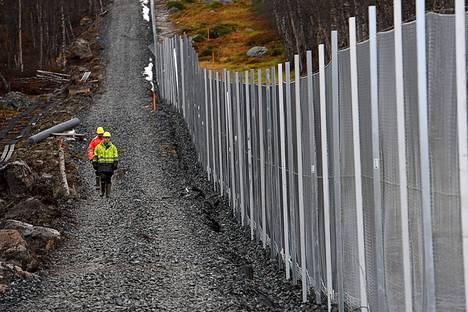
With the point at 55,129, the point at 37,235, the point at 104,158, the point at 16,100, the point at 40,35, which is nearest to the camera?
the point at 37,235

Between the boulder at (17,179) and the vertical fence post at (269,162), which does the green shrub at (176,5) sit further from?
the vertical fence post at (269,162)

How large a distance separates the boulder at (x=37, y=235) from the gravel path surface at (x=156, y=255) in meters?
0.26

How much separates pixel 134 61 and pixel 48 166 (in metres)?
26.6

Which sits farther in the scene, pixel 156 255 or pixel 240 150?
pixel 240 150

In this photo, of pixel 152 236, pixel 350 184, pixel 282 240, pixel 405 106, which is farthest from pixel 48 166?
pixel 405 106

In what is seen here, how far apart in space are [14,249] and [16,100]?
3193cm

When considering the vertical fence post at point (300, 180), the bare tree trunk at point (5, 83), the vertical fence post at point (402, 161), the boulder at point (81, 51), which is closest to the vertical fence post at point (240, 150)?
the vertical fence post at point (300, 180)

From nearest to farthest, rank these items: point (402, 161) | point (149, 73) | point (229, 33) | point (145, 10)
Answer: point (402, 161) → point (149, 73) → point (229, 33) → point (145, 10)

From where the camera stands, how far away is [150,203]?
1864 cm

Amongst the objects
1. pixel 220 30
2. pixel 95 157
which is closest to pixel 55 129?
pixel 95 157

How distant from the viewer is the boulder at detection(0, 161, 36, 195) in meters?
20.1

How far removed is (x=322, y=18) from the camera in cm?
3972

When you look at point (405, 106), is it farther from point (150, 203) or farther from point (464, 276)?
point (150, 203)

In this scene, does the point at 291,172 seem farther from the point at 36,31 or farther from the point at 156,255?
the point at 36,31
